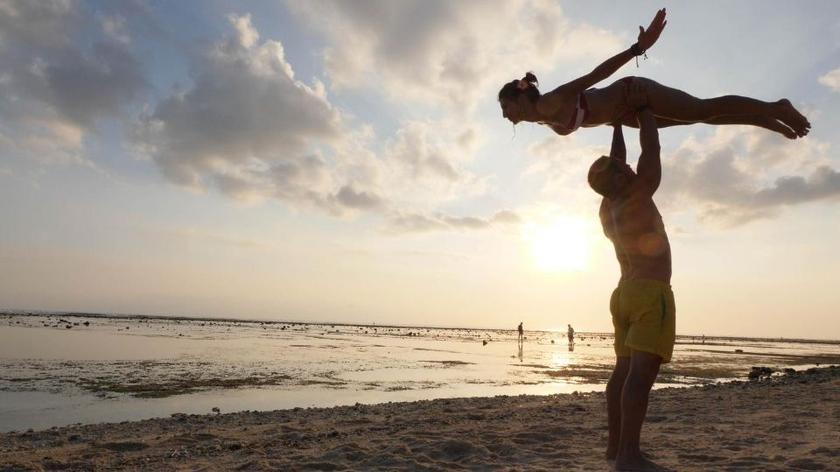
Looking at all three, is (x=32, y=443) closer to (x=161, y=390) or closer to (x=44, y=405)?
(x=44, y=405)

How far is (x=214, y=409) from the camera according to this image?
37.3 feet

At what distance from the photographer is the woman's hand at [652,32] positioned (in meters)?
4.28

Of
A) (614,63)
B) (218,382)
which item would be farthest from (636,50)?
(218,382)

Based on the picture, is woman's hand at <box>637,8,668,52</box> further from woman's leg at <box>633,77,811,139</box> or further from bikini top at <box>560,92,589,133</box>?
bikini top at <box>560,92,589,133</box>

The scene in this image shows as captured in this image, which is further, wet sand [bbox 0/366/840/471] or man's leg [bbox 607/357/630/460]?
wet sand [bbox 0/366/840/471]

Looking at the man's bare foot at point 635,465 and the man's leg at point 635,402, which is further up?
the man's leg at point 635,402

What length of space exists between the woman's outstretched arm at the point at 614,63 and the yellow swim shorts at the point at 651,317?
1.62 m

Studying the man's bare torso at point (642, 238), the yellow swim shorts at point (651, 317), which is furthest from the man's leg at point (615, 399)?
the man's bare torso at point (642, 238)

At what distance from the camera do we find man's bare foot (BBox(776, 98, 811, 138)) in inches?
168

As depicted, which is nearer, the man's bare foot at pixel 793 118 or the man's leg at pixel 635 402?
the man's leg at pixel 635 402

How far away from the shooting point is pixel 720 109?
167 inches

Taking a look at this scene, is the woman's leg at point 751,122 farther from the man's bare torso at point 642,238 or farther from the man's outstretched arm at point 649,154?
the man's bare torso at point 642,238

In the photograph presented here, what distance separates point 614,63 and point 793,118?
1.54 m

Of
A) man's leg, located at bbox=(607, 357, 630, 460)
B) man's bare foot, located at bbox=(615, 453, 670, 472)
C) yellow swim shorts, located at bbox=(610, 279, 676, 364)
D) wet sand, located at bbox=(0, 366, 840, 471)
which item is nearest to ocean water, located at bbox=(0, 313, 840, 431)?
wet sand, located at bbox=(0, 366, 840, 471)
